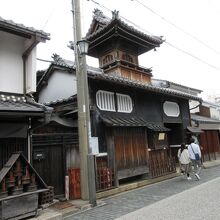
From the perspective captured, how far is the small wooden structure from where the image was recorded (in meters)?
7.89

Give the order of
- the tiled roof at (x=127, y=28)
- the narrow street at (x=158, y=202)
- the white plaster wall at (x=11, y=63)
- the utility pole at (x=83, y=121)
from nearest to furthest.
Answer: the narrow street at (x=158, y=202) → the white plaster wall at (x=11, y=63) → the utility pole at (x=83, y=121) → the tiled roof at (x=127, y=28)

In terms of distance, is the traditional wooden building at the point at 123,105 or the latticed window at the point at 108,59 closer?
the traditional wooden building at the point at 123,105

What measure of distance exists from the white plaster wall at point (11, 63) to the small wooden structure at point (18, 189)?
282 centimetres

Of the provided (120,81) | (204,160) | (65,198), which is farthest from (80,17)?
(204,160)

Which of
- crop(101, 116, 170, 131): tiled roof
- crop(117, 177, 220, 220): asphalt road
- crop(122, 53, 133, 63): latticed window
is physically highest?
crop(122, 53, 133, 63): latticed window

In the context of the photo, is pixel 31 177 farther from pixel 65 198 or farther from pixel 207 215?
pixel 207 215

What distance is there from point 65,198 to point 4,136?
142 inches

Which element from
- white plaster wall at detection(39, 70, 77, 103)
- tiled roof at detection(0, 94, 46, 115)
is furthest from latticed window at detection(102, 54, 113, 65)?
tiled roof at detection(0, 94, 46, 115)

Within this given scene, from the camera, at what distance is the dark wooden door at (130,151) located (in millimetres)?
13117

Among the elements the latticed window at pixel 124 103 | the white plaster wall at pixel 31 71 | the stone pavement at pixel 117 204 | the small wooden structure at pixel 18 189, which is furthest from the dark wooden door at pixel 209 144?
the small wooden structure at pixel 18 189

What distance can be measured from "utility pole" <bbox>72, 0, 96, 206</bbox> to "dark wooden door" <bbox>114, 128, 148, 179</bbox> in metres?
2.81

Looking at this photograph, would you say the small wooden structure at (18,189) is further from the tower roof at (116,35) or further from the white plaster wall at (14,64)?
the tower roof at (116,35)

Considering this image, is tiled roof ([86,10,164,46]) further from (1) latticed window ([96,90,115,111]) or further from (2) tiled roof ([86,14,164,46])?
(1) latticed window ([96,90,115,111])

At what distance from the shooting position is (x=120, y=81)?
1358 cm
